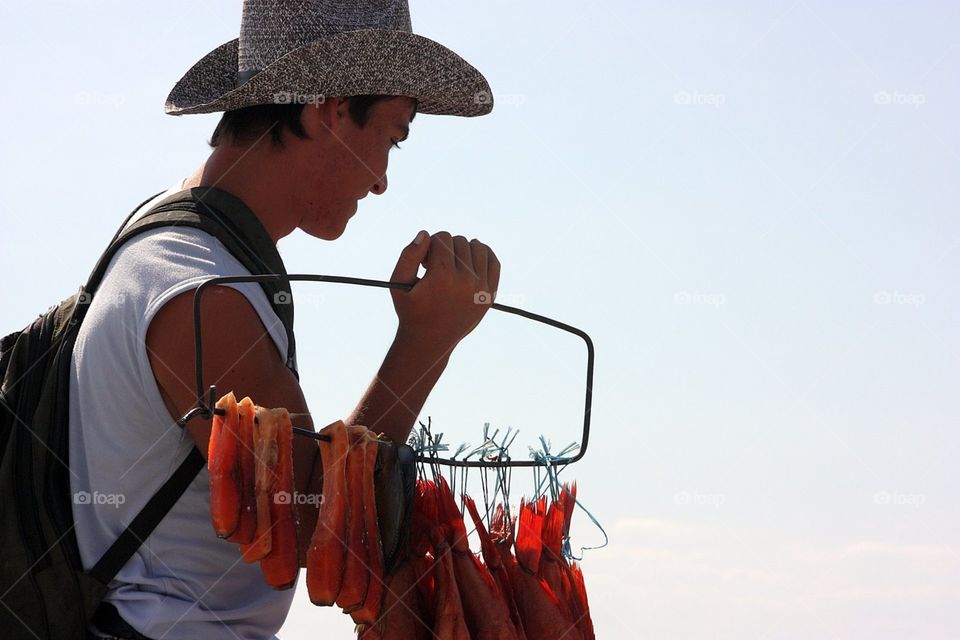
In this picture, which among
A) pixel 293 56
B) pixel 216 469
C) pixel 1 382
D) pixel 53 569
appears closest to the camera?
pixel 216 469

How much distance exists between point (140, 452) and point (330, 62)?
0.93 meters

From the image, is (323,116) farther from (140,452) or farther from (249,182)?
(140,452)

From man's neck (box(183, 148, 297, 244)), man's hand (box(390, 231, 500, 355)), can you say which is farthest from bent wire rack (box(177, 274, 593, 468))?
man's neck (box(183, 148, 297, 244))

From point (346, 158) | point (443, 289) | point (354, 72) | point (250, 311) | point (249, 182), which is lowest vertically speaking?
point (250, 311)

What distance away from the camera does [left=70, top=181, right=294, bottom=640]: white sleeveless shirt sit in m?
2.42

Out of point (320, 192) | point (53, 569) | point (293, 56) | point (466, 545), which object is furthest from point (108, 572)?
point (293, 56)

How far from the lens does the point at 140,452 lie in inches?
96.5

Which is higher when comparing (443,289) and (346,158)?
(346,158)

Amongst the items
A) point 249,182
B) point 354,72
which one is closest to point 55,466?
point 249,182

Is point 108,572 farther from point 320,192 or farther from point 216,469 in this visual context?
point 320,192

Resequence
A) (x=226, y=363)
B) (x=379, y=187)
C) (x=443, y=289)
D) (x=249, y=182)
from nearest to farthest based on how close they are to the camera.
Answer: (x=226, y=363), (x=443, y=289), (x=249, y=182), (x=379, y=187)

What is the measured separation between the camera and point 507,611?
2541 mm

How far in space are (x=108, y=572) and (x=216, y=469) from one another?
0.36 meters

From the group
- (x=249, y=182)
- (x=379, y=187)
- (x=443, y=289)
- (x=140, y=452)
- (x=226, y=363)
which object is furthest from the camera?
(x=379, y=187)
